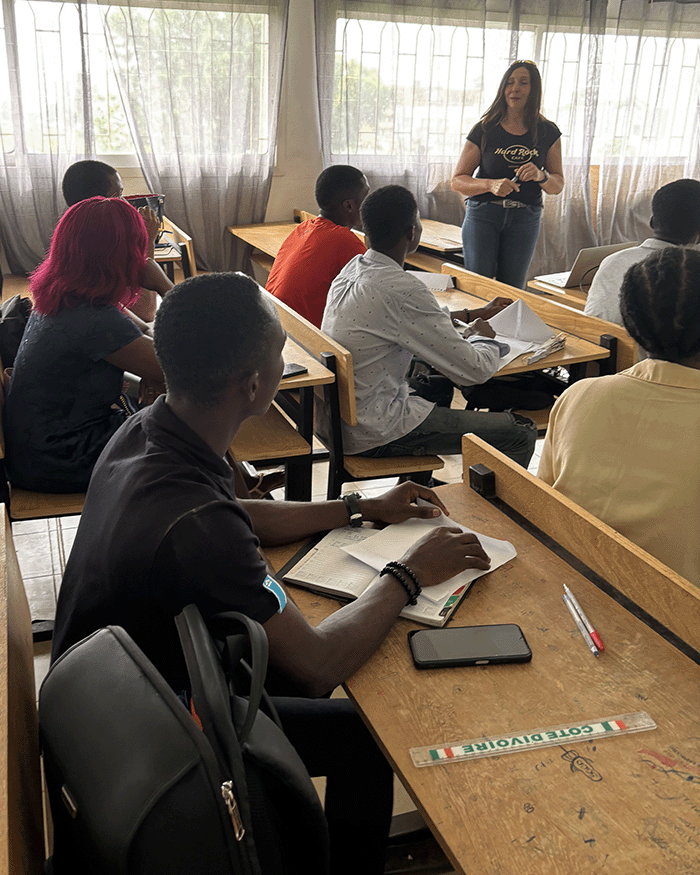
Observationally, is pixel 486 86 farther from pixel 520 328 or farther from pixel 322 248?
pixel 520 328

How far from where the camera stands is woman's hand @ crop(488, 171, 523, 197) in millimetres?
3804

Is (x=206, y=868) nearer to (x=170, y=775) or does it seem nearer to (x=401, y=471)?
(x=170, y=775)

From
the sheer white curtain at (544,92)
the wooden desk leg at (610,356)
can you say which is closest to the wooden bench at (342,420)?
the wooden desk leg at (610,356)

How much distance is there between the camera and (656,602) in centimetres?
120

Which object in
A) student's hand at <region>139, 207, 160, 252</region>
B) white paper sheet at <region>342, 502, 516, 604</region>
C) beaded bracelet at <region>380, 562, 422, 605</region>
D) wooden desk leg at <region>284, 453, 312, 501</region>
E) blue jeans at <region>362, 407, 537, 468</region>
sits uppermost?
student's hand at <region>139, 207, 160, 252</region>

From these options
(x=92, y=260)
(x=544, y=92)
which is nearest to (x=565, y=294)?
(x=92, y=260)

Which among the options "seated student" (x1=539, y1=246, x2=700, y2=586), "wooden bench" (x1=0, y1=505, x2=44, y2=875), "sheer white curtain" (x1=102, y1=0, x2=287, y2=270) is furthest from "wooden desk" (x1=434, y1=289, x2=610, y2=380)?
"sheer white curtain" (x1=102, y1=0, x2=287, y2=270)

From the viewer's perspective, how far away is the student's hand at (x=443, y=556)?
1.28 meters

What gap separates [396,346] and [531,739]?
1638 millimetres

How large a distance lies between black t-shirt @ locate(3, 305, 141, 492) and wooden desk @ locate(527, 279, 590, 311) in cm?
219

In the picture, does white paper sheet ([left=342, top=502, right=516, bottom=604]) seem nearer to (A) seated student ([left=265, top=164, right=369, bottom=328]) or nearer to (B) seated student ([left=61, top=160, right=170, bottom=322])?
→ (A) seated student ([left=265, top=164, right=369, bottom=328])

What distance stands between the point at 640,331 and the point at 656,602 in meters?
0.60

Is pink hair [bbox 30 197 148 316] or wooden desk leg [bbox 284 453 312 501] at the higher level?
pink hair [bbox 30 197 148 316]

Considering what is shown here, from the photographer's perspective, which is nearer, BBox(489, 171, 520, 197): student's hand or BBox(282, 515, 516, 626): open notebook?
BBox(282, 515, 516, 626): open notebook
